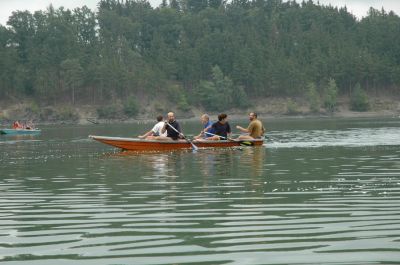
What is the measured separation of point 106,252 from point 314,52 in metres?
157

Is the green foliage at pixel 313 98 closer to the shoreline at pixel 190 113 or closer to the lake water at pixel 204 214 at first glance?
the shoreline at pixel 190 113

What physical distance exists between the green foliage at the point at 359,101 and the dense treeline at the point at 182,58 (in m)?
3.76

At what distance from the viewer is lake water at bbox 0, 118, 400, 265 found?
9.55 metres

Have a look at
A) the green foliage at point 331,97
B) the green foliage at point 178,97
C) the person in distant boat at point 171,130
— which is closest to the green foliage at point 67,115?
the green foliage at point 178,97

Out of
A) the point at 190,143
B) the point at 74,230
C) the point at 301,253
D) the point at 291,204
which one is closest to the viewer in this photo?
the point at 301,253

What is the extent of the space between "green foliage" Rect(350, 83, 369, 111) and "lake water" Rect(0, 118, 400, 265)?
12030 cm

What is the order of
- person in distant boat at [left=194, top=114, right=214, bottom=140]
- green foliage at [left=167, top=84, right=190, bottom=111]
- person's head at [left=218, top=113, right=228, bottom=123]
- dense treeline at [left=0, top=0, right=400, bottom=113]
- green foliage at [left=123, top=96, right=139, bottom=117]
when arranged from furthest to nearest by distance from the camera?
dense treeline at [left=0, top=0, right=400, bottom=113] → green foliage at [left=167, top=84, right=190, bottom=111] → green foliage at [left=123, top=96, right=139, bottom=117] → person in distant boat at [left=194, top=114, right=214, bottom=140] → person's head at [left=218, top=113, right=228, bottom=123]

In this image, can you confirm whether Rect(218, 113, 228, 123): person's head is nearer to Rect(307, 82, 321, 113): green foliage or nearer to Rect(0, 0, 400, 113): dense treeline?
Rect(0, 0, 400, 113): dense treeline

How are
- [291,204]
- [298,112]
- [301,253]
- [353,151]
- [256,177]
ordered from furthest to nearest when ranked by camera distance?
[298,112], [353,151], [256,177], [291,204], [301,253]

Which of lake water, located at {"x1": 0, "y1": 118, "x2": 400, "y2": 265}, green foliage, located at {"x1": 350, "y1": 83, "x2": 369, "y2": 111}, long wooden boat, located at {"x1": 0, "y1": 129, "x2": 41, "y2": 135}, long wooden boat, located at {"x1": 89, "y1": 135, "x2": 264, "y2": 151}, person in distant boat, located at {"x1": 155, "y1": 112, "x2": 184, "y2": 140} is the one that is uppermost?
green foliage, located at {"x1": 350, "y1": 83, "x2": 369, "y2": 111}

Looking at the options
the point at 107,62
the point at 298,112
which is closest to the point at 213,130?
the point at 298,112

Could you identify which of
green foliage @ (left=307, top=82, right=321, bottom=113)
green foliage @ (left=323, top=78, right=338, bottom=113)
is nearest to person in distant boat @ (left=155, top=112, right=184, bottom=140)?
green foliage @ (left=307, top=82, right=321, bottom=113)

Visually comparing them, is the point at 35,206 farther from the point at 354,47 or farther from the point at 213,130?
the point at 354,47

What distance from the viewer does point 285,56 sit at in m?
166
